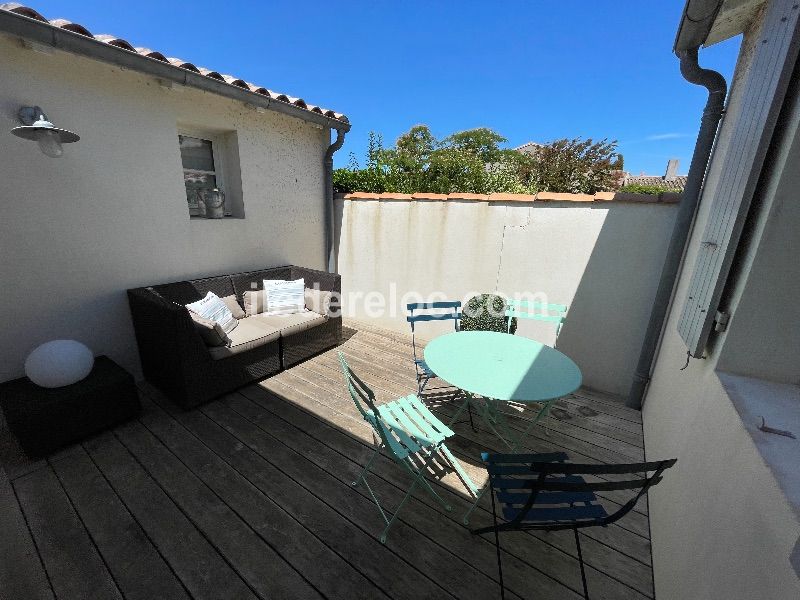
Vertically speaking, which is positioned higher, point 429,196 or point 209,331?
point 429,196

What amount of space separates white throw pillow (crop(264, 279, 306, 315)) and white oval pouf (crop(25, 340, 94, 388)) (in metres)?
1.80

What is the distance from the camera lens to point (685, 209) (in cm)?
275

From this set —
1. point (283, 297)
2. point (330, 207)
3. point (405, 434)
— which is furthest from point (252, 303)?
point (405, 434)

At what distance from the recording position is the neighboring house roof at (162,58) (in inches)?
86.7

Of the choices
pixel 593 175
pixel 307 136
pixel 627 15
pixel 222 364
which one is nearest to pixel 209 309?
pixel 222 364

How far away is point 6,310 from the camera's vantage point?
2.58m

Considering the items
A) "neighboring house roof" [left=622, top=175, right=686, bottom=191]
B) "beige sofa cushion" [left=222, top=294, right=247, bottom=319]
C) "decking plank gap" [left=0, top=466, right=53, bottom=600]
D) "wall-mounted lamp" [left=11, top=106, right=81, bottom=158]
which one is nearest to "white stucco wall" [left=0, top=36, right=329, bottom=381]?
"wall-mounted lamp" [left=11, top=106, right=81, bottom=158]

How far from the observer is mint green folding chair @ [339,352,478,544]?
1.77m

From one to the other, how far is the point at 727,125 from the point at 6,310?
5906 mm

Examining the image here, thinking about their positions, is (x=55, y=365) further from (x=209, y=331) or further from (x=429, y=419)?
(x=429, y=419)

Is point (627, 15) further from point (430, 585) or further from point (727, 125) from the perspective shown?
point (430, 585)

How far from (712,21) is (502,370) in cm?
276

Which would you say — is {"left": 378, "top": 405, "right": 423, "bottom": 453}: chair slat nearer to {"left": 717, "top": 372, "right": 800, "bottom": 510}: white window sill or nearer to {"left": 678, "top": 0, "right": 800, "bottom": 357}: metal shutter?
{"left": 717, "top": 372, "right": 800, "bottom": 510}: white window sill

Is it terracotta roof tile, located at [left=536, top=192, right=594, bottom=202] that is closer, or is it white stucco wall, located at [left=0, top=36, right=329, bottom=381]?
white stucco wall, located at [left=0, top=36, right=329, bottom=381]
